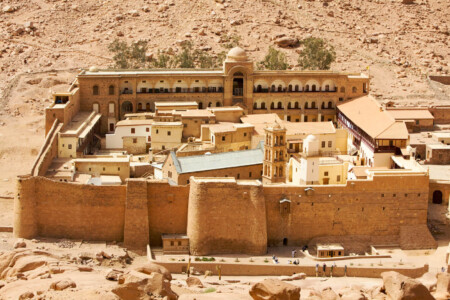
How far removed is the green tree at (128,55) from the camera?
78688 mm

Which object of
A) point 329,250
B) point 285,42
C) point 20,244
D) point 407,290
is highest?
point 285,42

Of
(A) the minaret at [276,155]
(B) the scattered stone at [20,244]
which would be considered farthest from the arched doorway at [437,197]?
(B) the scattered stone at [20,244]

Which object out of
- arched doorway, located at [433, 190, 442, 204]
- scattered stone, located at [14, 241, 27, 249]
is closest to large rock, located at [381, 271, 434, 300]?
arched doorway, located at [433, 190, 442, 204]

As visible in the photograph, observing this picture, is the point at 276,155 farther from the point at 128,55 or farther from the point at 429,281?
the point at 128,55

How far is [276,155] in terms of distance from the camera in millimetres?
54906

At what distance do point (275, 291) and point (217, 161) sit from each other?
21.8 meters

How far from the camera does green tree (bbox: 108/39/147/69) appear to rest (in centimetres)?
7869

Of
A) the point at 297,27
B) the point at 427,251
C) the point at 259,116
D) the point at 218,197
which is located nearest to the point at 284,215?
the point at 218,197

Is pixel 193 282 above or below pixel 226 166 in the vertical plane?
below

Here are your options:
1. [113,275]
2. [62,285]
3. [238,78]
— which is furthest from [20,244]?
[238,78]

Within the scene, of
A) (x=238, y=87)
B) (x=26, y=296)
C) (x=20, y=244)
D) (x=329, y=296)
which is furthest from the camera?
(x=238, y=87)

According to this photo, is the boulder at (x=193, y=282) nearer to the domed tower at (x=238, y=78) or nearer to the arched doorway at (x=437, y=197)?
the arched doorway at (x=437, y=197)

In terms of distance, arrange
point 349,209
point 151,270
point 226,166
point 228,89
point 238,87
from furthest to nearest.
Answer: point 238,87 < point 228,89 < point 226,166 < point 349,209 < point 151,270

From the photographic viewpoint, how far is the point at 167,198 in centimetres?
5141
